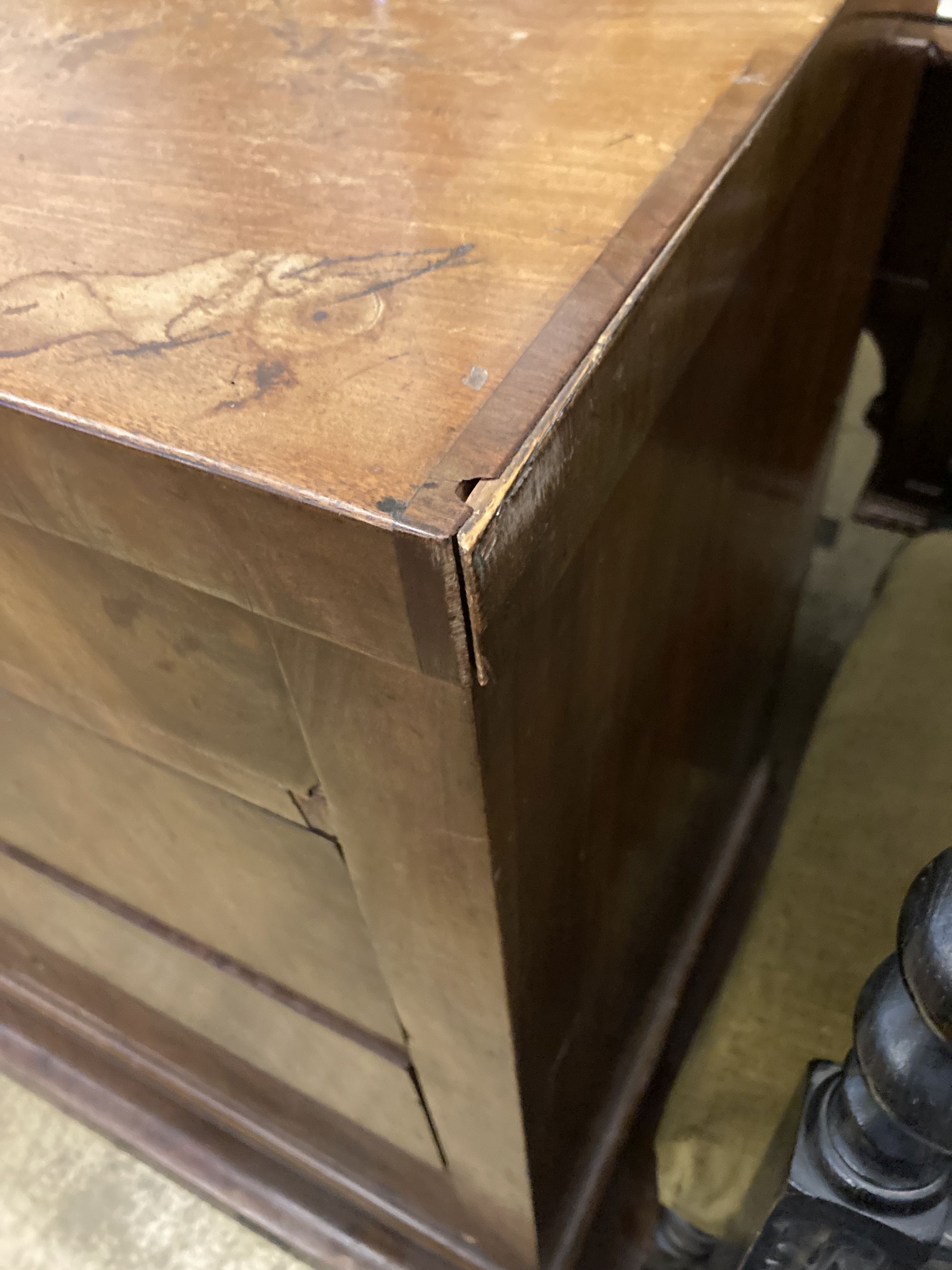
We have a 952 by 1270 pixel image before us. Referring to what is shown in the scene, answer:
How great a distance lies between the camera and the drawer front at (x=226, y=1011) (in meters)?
0.55

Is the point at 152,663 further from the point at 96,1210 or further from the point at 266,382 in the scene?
the point at 96,1210

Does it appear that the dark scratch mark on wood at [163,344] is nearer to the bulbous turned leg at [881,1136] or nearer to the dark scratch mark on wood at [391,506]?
the dark scratch mark on wood at [391,506]

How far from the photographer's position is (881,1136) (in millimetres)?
436

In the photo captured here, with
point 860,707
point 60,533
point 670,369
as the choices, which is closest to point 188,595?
point 60,533

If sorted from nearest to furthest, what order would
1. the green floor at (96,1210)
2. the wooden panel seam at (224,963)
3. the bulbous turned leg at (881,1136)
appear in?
1. the bulbous turned leg at (881,1136)
2. the wooden panel seam at (224,963)
3. the green floor at (96,1210)

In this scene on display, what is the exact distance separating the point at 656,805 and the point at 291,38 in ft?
1.35

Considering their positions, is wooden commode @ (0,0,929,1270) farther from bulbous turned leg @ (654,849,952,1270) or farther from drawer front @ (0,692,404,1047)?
bulbous turned leg @ (654,849,952,1270)

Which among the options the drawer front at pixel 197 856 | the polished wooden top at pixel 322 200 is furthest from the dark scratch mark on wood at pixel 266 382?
the drawer front at pixel 197 856

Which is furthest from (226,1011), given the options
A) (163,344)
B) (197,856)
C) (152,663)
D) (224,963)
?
(163,344)

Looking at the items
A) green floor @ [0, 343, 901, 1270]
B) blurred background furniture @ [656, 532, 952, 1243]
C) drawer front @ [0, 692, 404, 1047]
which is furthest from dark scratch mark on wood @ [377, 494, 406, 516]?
green floor @ [0, 343, 901, 1270]

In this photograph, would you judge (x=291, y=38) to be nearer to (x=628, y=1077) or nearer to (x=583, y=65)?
(x=583, y=65)

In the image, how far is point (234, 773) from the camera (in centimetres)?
36

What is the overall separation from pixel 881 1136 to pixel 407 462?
387 millimetres

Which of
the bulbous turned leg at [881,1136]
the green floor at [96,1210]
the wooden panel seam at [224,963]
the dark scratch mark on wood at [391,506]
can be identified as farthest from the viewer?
the green floor at [96,1210]
